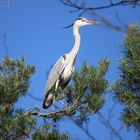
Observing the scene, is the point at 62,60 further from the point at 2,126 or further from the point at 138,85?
the point at 2,126

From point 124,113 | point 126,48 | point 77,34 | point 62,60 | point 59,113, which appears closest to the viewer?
point 59,113

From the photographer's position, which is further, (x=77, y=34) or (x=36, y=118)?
(x=77, y=34)

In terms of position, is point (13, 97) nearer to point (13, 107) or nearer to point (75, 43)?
point (13, 107)

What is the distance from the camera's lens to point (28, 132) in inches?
113

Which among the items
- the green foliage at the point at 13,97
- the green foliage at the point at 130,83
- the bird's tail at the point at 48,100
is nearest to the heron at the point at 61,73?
the bird's tail at the point at 48,100

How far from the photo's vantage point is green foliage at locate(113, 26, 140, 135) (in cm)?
360

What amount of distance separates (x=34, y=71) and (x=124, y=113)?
1055 mm

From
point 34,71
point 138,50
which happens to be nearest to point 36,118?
point 34,71

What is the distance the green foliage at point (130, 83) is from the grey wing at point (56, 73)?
0.63m

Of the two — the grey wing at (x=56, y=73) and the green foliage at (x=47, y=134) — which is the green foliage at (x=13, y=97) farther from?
the grey wing at (x=56, y=73)

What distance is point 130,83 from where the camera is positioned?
3812 millimetres

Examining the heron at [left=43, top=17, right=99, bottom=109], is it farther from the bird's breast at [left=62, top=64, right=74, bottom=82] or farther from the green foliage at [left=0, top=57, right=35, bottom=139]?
the green foliage at [left=0, top=57, right=35, bottom=139]

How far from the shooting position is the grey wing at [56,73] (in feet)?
13.2

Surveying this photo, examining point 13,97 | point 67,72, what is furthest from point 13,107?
point 67,72
